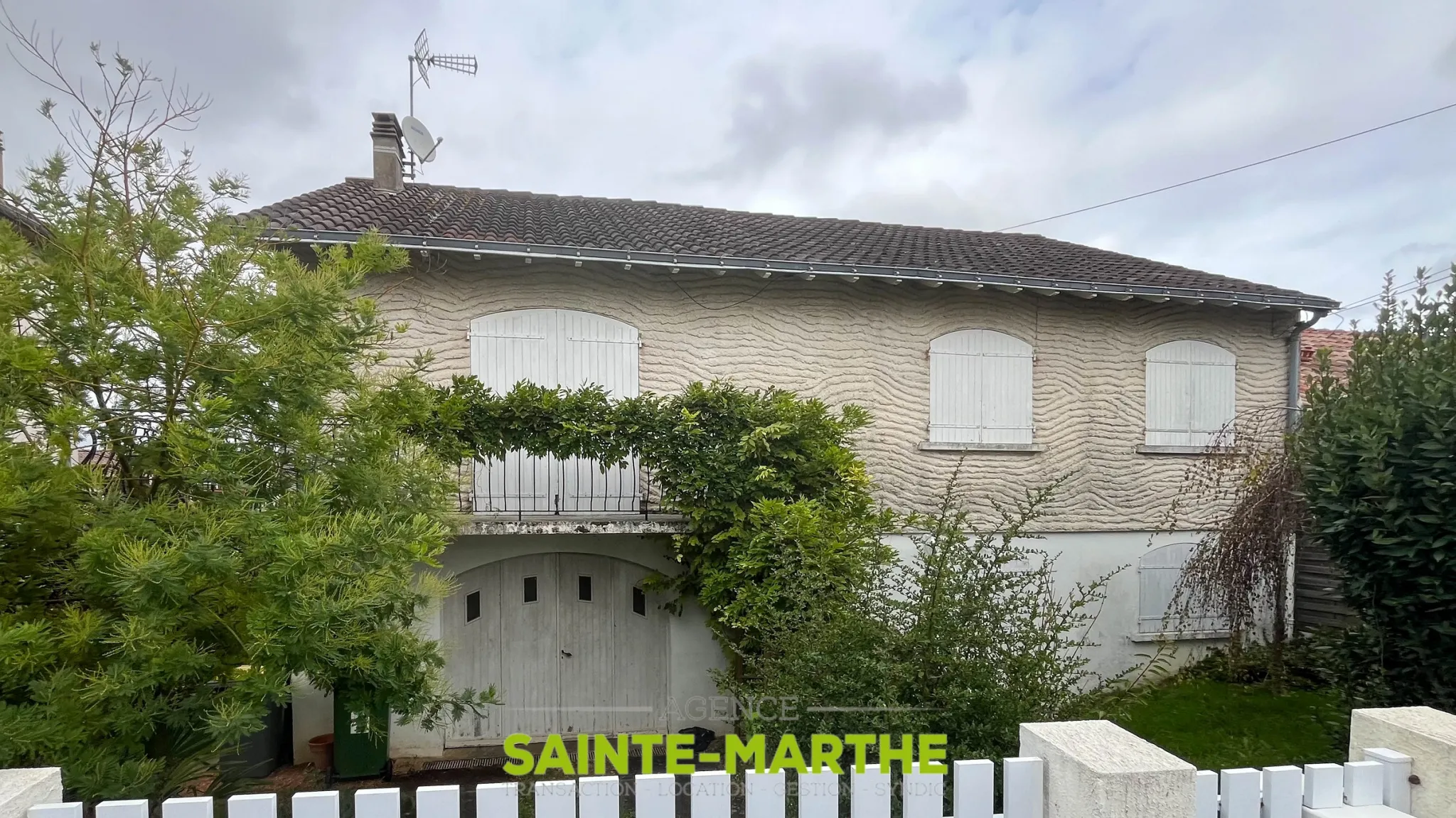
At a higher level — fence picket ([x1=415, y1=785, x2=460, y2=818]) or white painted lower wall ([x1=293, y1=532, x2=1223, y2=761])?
fence picket ([x1=415, y1=785, x2=460, y2=818])

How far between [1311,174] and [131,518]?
15.0 metres

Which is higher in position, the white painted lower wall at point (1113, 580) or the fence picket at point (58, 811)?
the fence picket at point (58, 811)

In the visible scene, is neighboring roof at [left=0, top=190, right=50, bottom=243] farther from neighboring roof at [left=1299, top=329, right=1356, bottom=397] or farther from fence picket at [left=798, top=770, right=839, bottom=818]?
neighboring roof at [left=1299, top=329, right=1356, bottom=397]

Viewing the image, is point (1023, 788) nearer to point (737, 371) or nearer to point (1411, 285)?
point (1411, 285)

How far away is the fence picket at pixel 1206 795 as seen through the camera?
2.29m

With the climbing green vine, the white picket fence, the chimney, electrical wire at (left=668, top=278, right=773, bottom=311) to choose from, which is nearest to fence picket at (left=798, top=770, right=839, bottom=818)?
the white picket fence

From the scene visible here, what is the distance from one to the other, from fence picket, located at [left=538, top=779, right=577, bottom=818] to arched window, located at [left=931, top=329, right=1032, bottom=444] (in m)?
7.11

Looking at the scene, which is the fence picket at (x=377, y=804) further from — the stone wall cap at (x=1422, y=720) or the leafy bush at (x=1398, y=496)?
the leafy bush at (x=1398, y=496)

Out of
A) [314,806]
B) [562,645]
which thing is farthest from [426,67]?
[314,806]

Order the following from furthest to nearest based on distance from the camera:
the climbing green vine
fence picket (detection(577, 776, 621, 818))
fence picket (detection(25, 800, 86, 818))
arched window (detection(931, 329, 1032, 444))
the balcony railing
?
arched window (detection(931, 329, 1032, 444)) < the balcony railing < the climbing green vine < fence picket (detection(577, 776, 621, 818)) < fence picket (detection(25, 800, 86, 818))

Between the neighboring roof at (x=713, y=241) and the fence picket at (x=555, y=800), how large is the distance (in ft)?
19.5

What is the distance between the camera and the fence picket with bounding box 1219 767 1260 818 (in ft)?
7.73

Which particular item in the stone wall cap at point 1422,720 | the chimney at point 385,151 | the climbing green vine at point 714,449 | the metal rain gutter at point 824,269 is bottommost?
the stone wall cap at point 1422,720

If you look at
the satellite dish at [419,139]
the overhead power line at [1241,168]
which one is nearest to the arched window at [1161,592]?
the overhead power line at [1241,168]
